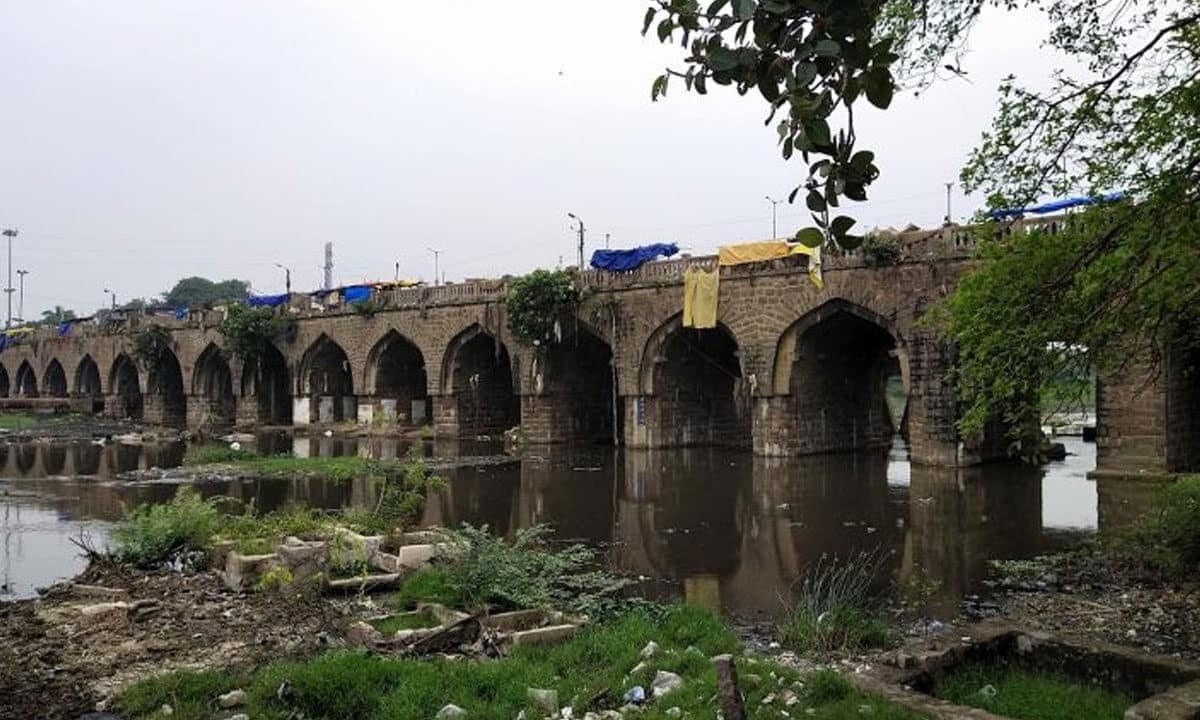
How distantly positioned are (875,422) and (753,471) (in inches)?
231

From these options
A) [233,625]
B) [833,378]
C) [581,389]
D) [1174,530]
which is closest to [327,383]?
[581,389]

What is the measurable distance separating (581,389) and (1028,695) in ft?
74.8

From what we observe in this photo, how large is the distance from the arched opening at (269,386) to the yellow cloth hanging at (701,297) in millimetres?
19713

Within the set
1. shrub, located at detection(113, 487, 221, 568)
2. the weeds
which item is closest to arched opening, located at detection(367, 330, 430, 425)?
shrub, located at detection(113, 487, 221, 568)

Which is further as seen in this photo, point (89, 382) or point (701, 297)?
point (89, 382)

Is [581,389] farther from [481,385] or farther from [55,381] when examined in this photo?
[55,381]

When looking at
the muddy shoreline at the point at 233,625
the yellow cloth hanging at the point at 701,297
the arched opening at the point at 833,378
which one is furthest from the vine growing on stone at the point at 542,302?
the muddy shoreline at the point at 233,625

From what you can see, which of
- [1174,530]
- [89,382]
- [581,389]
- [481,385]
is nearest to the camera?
[1174,530]

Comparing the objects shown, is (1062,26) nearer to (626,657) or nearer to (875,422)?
(626,657)

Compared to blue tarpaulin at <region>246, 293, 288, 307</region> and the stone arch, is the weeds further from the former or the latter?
the stone arch

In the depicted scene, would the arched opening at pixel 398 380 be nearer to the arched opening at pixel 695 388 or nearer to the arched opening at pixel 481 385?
the arched opening at pixel 481 385

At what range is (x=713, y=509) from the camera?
1479 centimetres

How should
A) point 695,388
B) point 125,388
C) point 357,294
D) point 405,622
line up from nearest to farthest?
point 405,622 < point 695,388 < point 357,294 < point 125,388

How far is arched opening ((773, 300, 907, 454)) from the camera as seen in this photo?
2136 cm
